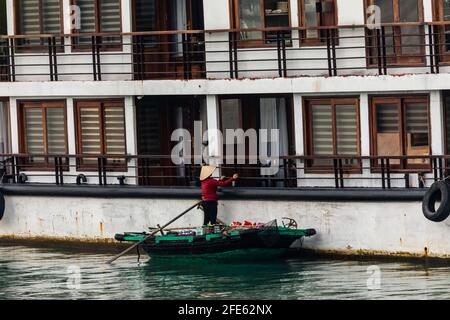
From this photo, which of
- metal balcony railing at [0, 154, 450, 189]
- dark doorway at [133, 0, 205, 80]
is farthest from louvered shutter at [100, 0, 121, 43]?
metal balcony railing at [0, 154, 450, 189]

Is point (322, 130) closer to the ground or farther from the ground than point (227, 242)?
farther from the ground

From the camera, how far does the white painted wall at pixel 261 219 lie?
1572 inches

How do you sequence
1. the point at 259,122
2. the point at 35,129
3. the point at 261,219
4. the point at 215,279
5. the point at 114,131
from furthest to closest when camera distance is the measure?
the point at 35,129 → the point at 114,131 → the point at 259,122 → the point at 261,219 → the point at 215,279

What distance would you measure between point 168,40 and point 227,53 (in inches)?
73.3

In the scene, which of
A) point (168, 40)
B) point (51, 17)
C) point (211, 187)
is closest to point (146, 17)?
point (168, 40)

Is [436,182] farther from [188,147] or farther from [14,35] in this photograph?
[14,35]

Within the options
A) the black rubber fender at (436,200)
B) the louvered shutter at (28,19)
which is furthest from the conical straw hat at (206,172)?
the louvered shutter at (28,19)

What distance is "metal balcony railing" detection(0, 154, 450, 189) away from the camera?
40.8 m

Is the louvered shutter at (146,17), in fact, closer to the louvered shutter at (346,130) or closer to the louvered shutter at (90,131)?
the louvered shutter at (90,131)

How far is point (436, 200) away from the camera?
1560 inches

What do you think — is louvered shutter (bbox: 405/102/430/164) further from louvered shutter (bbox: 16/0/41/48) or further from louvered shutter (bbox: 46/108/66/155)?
louvered shutter (bbox: 16/0/41/48)

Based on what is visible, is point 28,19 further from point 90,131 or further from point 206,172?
point 206,172

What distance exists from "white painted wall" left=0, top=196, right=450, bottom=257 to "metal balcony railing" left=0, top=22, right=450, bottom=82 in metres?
2.23
